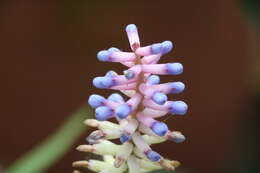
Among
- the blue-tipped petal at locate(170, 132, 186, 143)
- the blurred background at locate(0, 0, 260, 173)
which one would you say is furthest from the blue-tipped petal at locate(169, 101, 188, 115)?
the blurred background at locate(0, 0, 260, 173)

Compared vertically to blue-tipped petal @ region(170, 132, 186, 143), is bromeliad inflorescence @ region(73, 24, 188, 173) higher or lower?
higher
